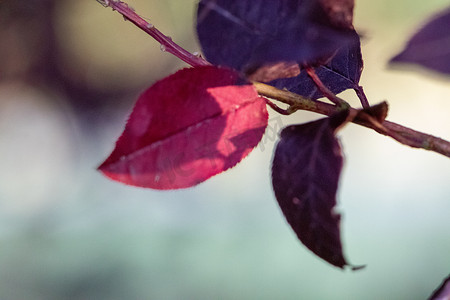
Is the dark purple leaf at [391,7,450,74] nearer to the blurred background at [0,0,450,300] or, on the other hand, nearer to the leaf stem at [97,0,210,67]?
the leaf stem at [97,0,210,67]

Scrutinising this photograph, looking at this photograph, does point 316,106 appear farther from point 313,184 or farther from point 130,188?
point 130,188

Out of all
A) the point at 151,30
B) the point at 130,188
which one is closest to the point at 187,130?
the point at 151,30

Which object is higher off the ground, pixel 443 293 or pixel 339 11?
pixel 339 11

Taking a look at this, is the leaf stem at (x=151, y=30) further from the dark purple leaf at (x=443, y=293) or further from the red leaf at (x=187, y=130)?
the dark purple leaf at (x=443, y=293)

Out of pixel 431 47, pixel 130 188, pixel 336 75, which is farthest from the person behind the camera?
pixel 130 188

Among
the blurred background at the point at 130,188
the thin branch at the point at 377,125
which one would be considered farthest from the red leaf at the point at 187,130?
the blurred background at the point at 130,188
